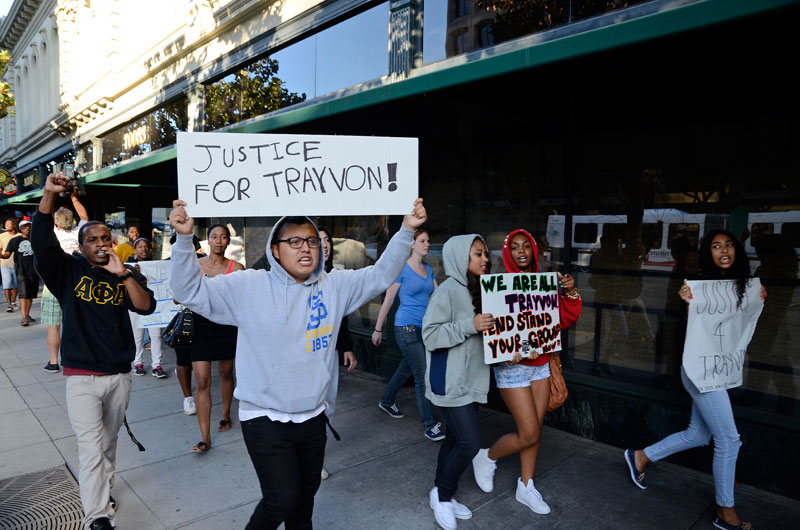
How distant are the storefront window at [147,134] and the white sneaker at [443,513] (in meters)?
10.1

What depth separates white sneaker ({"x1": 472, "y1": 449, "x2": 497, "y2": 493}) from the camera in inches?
Result: 151

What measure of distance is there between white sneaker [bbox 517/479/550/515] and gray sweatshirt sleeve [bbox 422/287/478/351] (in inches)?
49.5

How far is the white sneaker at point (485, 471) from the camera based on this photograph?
151 inches

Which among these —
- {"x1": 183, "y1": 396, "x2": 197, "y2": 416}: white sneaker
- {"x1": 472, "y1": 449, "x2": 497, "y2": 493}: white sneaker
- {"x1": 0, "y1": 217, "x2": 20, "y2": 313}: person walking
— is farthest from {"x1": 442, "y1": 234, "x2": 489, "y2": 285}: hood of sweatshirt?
{"x1": 0, "y1": 217, "x2": 20, "y2": 313}: person walking

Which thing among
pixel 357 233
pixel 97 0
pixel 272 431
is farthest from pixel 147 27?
pixel 272 431

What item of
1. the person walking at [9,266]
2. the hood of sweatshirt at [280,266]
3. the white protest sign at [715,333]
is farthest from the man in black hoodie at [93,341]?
the person walking at [9,266]

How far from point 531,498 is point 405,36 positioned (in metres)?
5.67

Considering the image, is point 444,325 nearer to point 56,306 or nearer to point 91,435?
point 91,435

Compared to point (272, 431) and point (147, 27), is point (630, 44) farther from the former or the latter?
point (147, 27)

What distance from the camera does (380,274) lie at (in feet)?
8.80

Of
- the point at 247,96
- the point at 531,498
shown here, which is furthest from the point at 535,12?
the point at 247,96

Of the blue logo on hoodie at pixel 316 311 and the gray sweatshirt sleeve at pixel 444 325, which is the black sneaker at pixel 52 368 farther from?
the blue logo on hoodie at pixel 316 311

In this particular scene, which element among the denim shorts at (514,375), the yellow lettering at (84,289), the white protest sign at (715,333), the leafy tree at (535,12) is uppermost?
the leafy tree at (535,12)

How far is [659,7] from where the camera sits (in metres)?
4.46
